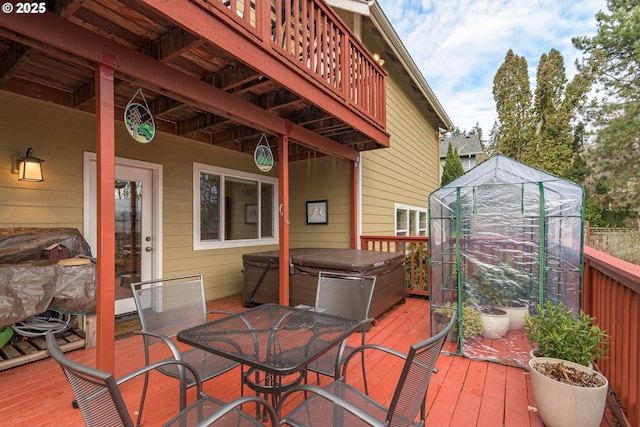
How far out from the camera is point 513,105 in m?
16.0

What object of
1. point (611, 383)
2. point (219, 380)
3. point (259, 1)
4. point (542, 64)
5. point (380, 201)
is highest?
point (542, 64)

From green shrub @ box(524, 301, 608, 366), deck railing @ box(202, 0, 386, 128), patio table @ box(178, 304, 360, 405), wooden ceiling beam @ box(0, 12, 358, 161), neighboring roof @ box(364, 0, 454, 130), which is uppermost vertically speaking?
neighboring roof @ box(364, 0, 454, 130)

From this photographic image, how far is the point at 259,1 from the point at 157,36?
90 cm

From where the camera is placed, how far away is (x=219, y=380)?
8.13 ft

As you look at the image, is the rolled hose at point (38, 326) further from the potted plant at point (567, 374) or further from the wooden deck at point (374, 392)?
the potted plant at point (567, 374)

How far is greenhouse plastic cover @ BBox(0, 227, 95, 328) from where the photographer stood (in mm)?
2461

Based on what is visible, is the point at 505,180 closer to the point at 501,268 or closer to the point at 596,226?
the point at 501,268

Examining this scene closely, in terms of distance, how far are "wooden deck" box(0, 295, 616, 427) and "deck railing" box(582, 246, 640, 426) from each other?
275 mm

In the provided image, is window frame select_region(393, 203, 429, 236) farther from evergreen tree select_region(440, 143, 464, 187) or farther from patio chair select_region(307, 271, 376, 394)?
evergreen tree select_region(440, 143, 464, 187)

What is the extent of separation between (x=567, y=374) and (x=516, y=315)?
3.67 ft

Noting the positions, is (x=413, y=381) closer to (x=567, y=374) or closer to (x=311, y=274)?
(x=567, y=374)

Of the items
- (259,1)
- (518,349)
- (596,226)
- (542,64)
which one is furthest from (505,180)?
(542,64)

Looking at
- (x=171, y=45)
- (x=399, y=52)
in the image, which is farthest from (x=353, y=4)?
(x=171, y=45)

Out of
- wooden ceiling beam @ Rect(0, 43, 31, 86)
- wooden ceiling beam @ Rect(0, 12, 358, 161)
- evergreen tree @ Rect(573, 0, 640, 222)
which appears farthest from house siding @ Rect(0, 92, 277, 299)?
evergreen tree @ Rect(573, 0, 640, 222)
